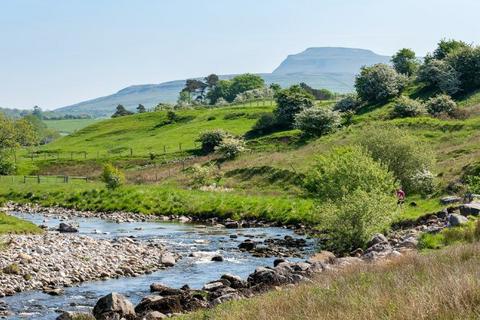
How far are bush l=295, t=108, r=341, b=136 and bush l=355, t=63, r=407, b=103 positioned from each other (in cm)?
1845

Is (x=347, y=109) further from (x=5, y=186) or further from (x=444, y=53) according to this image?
(x=5, y=186)

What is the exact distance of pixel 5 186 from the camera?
271 feet

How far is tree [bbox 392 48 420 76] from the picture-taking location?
452 ft

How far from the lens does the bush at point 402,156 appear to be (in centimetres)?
5394

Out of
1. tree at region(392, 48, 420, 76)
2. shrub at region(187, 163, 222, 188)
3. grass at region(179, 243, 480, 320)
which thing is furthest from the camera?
tree at region(392, 48, 420, 76)

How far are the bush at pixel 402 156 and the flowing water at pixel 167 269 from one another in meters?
11.7

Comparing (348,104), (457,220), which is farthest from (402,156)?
(348,104)

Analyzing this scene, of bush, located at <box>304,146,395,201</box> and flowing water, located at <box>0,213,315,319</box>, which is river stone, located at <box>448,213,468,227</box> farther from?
bush, located at <box>304,146,395,201</box>

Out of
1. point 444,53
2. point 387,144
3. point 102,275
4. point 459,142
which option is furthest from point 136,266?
point 444,53

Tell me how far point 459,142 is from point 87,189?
148 feet

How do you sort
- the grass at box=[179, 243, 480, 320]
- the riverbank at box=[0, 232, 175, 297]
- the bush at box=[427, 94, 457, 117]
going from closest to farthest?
the grass at box=[179, 243, 480, 320] < the riverbank at box=[0, 232, 175, 297] < the bush at box=[427, 94, 457, 117]

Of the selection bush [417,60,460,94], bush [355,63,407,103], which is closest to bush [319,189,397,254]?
bush [417,60,460,94]

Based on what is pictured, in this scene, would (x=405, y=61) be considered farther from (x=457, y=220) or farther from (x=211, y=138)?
(x=457, y=220)

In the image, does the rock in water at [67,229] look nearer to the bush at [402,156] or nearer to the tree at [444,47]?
the bush at [402,156]
